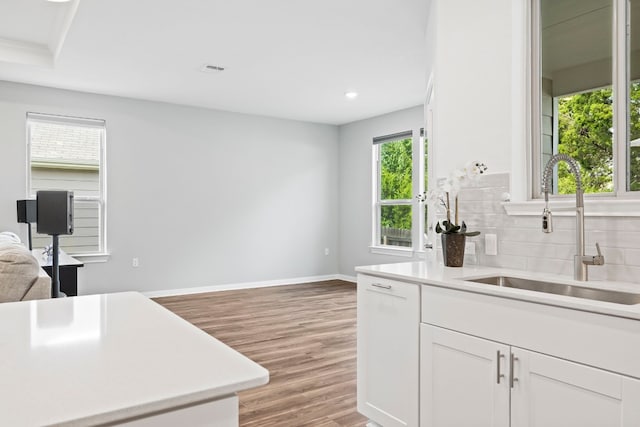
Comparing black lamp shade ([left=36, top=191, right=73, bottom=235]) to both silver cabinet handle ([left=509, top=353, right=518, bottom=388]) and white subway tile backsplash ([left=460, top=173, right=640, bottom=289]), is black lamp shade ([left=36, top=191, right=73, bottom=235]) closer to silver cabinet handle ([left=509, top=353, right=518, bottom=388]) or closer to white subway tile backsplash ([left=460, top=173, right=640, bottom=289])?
white subway tile backsplash ([left=460, top=173, right=640, bottom=289])

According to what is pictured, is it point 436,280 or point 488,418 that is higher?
point 436,280

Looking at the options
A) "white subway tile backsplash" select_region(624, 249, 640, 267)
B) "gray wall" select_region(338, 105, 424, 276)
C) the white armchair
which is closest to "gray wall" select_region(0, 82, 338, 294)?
"gray wall" select_region(338, 105, 424, 276)

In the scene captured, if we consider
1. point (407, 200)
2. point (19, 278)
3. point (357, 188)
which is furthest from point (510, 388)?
point (357, 188)

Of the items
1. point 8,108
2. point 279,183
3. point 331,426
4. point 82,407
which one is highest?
point 8,108

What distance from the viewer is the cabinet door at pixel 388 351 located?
2002 millimetres

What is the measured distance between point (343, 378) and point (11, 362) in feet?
8.25

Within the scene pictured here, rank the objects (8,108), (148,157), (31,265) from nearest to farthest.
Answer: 1. (31,265)
2. (8,108)
3. (148,157)

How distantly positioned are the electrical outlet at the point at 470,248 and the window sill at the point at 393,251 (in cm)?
372

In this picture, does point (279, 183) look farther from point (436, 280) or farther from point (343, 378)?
point (436, 280)

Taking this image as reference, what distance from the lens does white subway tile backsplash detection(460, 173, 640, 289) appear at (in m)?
1.81

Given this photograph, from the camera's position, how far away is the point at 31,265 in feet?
7.04

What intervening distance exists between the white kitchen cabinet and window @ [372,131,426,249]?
4.10 meters

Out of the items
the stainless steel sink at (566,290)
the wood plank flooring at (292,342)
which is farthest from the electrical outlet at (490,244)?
the wood plank flooring at (292,342)

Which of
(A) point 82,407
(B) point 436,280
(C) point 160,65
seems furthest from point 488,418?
(C) point 160,65
